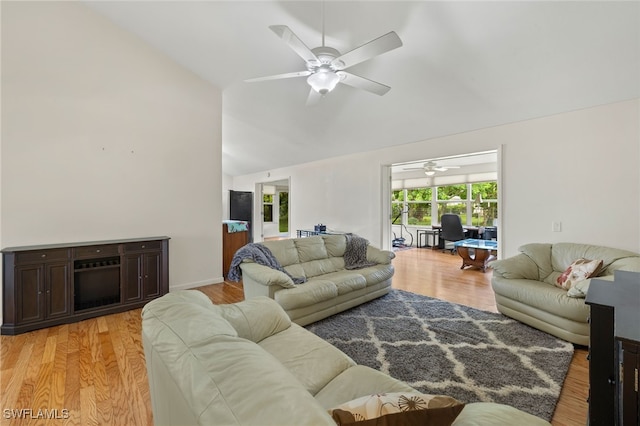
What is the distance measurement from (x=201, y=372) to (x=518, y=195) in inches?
181

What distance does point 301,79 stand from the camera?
13.3 ft

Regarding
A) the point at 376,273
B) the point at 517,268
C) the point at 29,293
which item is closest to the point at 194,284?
the point at 29,293

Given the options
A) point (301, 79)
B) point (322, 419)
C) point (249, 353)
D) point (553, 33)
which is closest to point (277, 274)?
point (249, 353)

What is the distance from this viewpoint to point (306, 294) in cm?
272

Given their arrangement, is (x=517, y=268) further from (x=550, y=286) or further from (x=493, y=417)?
(x=493, y=417)

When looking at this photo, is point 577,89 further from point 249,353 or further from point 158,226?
point 158,226

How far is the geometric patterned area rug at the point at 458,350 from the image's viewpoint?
1.85 meters

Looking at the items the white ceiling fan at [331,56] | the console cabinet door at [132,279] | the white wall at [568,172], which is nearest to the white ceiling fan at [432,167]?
the white wall at [568,172]

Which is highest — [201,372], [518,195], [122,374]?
[518,195]

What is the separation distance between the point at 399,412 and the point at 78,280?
4000 millimetres

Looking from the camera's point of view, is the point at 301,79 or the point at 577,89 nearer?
the point at 577,89

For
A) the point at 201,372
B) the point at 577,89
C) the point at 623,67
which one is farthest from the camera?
the point at 577,89

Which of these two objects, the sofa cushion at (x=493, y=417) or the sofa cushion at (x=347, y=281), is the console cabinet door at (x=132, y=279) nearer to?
the sofa cushion at (x=347, y=281)

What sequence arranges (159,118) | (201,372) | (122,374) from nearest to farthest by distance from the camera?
(201,372) → (122,374) → (159,118)
